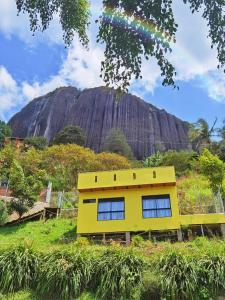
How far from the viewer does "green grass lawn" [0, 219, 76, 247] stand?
64.8ft

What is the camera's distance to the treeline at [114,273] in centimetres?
1025

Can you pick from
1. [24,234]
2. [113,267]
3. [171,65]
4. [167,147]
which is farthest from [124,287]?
[167,147]

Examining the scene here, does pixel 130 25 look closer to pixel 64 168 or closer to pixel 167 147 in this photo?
pixel 64 168

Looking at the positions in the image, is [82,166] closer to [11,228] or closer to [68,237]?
[11,228]

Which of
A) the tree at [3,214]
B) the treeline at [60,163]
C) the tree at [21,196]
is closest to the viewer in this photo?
the tree at [3,214]

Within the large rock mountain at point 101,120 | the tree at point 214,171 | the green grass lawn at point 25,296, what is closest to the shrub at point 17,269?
the green grass lawn at point 25,296

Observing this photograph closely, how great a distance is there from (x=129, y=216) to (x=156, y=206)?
1503 mm

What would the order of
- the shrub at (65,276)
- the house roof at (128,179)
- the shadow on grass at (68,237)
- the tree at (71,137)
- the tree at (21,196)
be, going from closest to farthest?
the shrub at (65,276) < the shadow on grass at (68,237) < the house roof at (128,179) < the tree at (21,196) < the tree at (71,137)

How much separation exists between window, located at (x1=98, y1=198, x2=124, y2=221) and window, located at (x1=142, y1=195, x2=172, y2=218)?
47.6 inches

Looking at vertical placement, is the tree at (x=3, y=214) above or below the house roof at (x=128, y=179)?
below

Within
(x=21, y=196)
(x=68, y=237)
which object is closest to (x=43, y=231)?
(x=68, y=237)

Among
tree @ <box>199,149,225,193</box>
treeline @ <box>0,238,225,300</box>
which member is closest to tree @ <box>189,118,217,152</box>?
tree @ <box>199,149,225,193</box>

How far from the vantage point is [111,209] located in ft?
69.2

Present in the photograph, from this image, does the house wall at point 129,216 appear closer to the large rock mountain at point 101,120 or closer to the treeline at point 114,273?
the treeline at point 114,273
